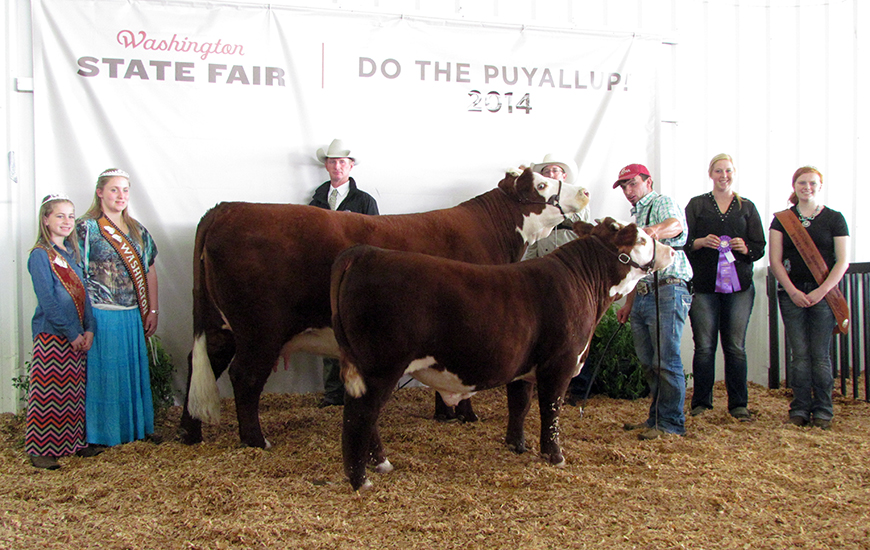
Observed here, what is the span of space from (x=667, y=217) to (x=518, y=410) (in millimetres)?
1461

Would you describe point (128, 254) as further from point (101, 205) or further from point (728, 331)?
point (728, 331)

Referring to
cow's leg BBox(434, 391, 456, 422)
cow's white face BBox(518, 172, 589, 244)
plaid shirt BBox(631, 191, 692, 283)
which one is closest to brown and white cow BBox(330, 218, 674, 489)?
plaid shirt BBox(631, 191, 692, 283)

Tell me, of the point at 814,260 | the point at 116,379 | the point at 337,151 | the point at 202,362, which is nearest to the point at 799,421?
the point at 814,260

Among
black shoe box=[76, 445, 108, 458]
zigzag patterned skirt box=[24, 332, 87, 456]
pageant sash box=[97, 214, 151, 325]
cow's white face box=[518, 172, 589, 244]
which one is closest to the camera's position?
zigzag patterned skirt box=[24, 332, 87, 456]

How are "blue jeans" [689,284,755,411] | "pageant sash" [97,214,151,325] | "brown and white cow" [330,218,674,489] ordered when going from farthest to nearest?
"blue jeans" [689,284,755,411] < "pageant sash" [97,214,151,325] < "brown and white cow" [330,218,674,489]

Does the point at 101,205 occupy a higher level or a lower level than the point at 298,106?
lower

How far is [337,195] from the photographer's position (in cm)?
471

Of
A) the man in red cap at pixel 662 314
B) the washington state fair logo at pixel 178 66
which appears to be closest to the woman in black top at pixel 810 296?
the man in red cap at pixel 662 314

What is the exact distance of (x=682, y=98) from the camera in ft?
18.4

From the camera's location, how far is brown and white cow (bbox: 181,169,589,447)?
351cm

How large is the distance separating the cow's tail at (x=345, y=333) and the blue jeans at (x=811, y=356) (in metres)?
3.07

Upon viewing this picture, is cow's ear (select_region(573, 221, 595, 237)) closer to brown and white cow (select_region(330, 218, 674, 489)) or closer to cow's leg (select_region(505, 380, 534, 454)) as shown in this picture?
brown and white cow (select_region(330, 218, 674, 489))

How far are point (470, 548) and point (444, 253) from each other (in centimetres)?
188

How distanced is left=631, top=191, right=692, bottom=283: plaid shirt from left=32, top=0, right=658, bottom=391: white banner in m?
1.44
